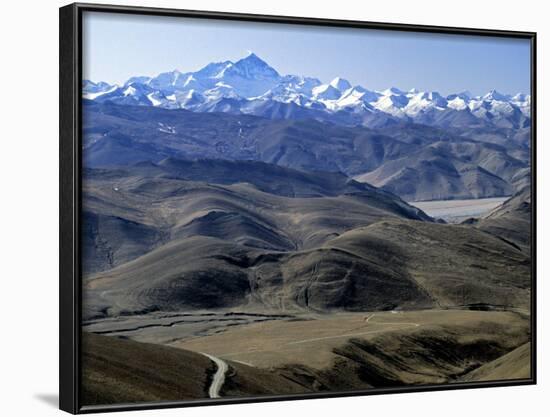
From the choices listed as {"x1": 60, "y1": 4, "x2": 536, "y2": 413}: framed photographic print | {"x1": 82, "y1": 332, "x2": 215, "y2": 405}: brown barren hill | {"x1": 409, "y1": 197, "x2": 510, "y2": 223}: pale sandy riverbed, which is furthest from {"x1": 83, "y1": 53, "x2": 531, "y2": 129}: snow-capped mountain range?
{"x1": 82, "y1": 332, "x2": 215, "y2": 405}: brown barren hill

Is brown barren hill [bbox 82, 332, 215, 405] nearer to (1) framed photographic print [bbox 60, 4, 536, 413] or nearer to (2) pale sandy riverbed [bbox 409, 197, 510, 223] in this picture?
(1) framed photographic print [bbox 60, 4, 536, 413]

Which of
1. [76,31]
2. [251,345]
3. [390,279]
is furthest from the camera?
[390,279]

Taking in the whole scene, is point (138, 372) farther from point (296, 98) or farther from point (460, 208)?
point (460, 208)

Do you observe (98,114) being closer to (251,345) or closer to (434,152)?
(251,345)

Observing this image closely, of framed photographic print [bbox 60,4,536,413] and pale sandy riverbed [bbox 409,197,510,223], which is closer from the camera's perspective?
framed photographic print [bbox 60,4,536,413]

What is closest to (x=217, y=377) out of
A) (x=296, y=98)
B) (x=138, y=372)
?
(x=138, y=372)

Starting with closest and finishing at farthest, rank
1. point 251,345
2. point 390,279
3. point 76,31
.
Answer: point 76,31, point 251,345, point 390,279

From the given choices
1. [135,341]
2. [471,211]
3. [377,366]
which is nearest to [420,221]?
[471,211]
